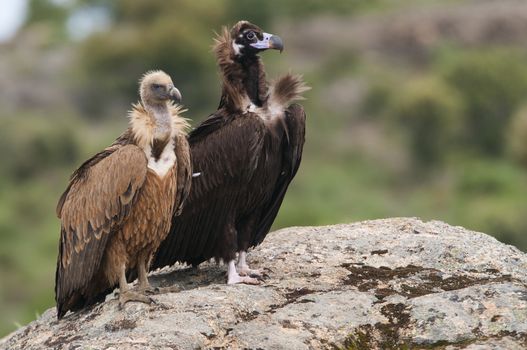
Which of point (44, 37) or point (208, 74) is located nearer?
point (208, 74)

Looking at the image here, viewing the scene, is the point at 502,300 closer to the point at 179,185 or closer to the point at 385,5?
the point at 179,185

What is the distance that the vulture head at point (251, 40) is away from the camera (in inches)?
420

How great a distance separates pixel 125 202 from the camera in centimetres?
896

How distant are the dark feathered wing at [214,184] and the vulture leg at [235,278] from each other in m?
0.28

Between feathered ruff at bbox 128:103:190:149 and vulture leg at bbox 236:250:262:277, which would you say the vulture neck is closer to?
feathered ruff at bbox 128:103:190:149

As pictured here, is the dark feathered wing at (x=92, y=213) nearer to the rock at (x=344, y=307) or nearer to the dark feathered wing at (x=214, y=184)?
the rock at (x=344, y=307)

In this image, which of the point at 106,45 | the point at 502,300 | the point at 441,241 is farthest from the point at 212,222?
the point at 106,45

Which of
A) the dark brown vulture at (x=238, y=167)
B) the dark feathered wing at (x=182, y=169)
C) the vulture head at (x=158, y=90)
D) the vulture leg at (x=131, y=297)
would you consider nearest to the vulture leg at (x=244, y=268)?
the dark brown vulture at (x=238, y=167)

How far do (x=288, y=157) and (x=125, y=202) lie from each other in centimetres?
196

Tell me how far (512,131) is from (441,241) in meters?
53.2

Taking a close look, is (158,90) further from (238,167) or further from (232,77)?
(232,77)

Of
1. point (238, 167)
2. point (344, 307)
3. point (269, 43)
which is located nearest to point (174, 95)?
point (238, 167)

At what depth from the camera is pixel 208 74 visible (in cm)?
6756

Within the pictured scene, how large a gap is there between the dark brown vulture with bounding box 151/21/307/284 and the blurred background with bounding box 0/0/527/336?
31117 millimetres
